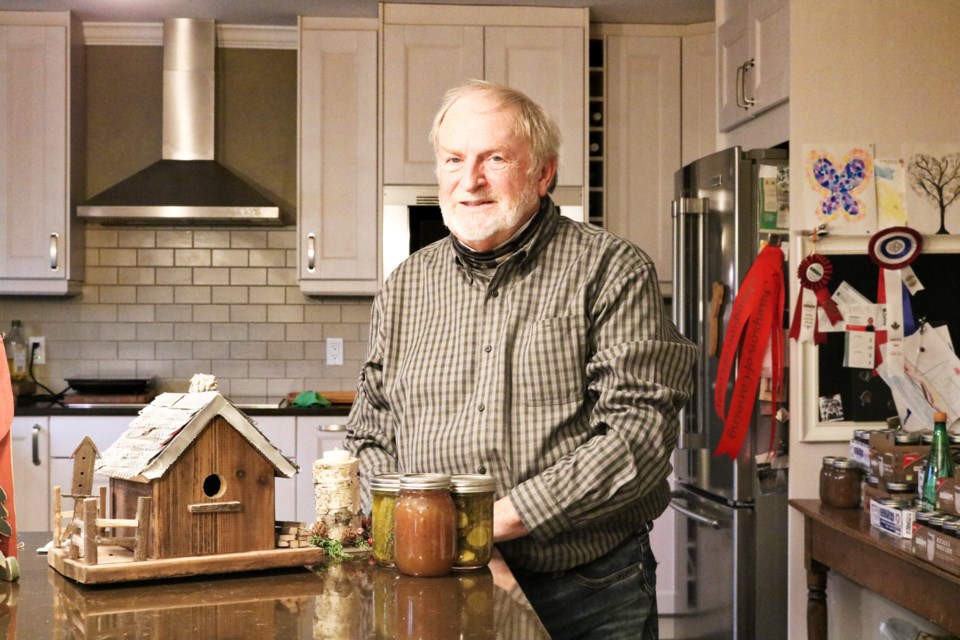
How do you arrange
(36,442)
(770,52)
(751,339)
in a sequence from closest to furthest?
(751,339) → (770,52) → (36,442)

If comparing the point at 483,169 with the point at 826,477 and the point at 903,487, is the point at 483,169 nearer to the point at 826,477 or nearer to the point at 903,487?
the point at 903,487

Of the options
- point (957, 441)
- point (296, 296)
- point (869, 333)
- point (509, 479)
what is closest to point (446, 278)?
point (509, 479)

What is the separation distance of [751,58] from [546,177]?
219cm

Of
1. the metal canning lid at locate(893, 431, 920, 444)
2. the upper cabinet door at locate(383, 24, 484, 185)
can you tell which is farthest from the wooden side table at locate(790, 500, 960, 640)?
the upper cabinet door at locate(383, 24, 484, 185)

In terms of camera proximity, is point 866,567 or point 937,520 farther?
point 866,567

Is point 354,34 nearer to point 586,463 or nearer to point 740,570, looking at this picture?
point 740,570

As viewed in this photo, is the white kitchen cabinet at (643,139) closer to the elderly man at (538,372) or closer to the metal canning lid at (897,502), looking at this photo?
the metal canning lid at (897,502)

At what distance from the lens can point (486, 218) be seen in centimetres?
179

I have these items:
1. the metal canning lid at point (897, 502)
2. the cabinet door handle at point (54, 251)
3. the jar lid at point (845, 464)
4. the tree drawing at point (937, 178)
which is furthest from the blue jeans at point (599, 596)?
the cabinet door handle at point (54, 251)

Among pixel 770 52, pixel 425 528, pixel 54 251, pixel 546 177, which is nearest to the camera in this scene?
pixel 425 528

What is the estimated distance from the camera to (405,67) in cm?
470

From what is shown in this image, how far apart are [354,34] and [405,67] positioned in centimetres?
28

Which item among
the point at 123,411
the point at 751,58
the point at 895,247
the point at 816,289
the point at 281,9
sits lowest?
the point at 123,411

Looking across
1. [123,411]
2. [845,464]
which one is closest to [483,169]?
[845,464]
